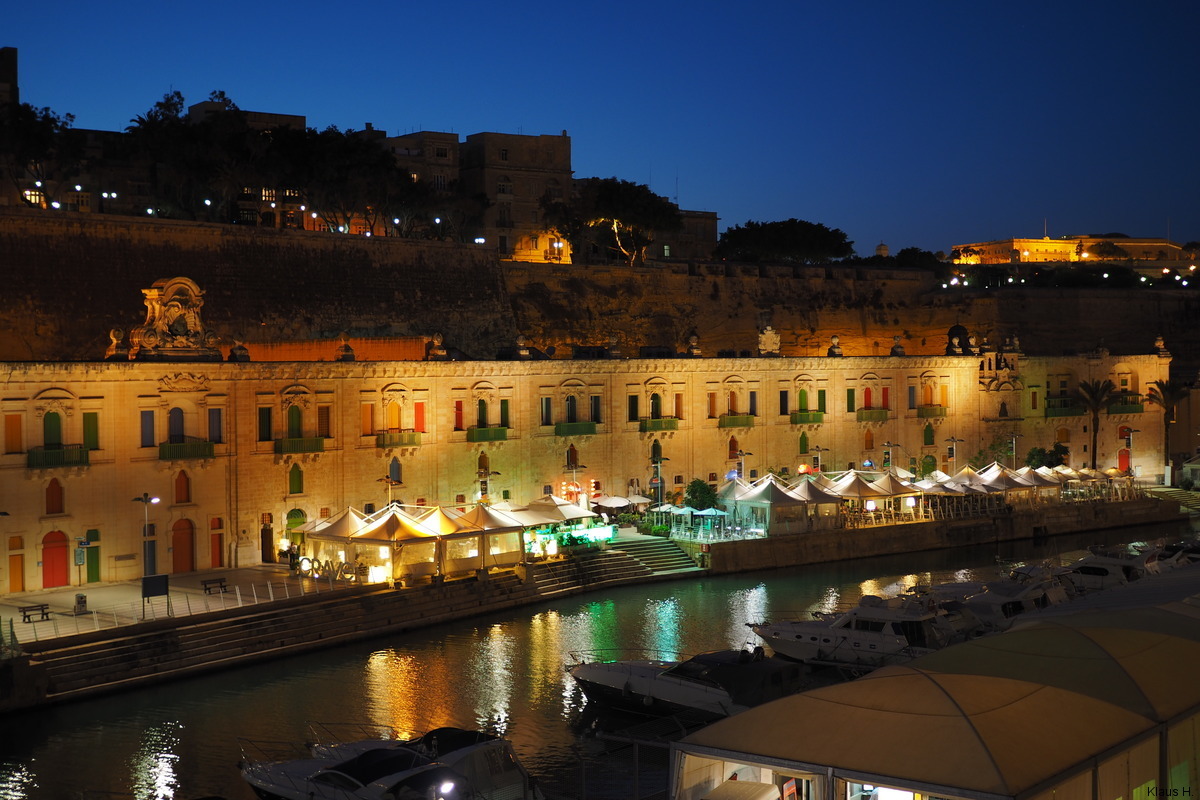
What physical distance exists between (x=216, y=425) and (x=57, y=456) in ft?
→ 16.8

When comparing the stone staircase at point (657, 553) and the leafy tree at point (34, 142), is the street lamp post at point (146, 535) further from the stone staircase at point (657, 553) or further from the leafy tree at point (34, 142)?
the leafy tree at point (34, 142)

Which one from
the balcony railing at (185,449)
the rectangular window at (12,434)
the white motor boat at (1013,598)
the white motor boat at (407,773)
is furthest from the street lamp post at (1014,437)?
the white motor boat at (407,773)

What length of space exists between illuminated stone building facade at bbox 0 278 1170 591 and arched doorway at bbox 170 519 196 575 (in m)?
0.05

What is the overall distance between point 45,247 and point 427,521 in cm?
2018

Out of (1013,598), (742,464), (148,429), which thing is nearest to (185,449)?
(148,429)

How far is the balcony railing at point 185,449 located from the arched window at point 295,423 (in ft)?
9.32

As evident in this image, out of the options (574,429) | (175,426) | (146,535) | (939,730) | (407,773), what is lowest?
(407,773)

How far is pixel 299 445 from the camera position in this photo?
41.2m

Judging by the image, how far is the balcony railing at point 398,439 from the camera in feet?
143

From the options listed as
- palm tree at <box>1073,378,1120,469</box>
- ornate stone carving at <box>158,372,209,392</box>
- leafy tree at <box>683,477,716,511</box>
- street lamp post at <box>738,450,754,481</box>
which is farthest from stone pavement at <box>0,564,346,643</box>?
palm tree at <box>1073,378,1120,469</box>

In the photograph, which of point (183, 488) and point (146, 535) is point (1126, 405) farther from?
point (146, 535)

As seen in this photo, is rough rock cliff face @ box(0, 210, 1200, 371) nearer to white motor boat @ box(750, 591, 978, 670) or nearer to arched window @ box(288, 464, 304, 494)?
arched window @ box(288, 464, 304, 494)

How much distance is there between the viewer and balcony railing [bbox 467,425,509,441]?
46062 mm

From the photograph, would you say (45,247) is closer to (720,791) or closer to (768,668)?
(768,668)
